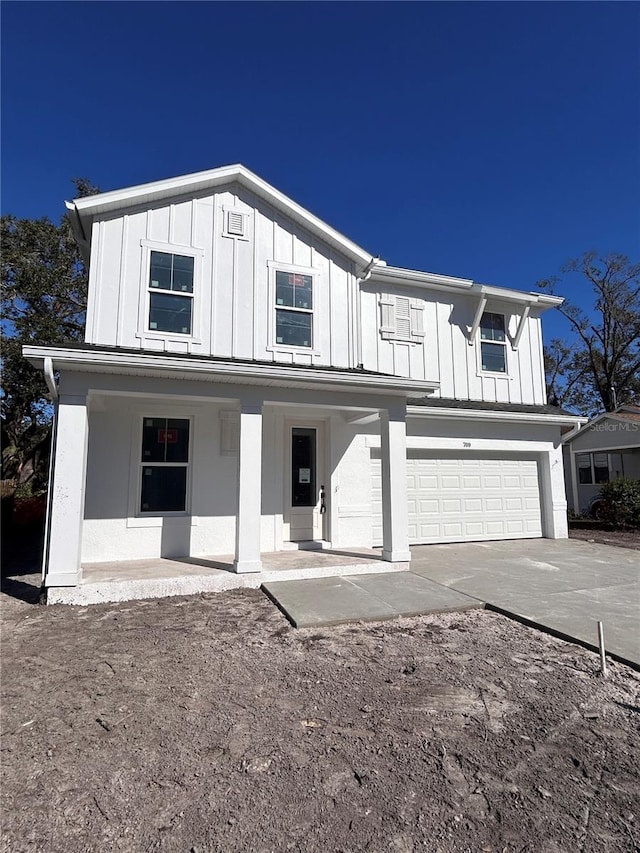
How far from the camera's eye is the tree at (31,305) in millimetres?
15531

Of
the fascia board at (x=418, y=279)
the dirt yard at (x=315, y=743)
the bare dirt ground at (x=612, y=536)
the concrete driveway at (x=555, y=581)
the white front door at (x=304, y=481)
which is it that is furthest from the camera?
the bare dirt ground at (x=612, y=536)

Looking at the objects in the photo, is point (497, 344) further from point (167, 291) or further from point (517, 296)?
point (167, 291)

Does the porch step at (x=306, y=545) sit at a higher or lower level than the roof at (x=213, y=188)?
lower

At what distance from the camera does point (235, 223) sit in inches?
311

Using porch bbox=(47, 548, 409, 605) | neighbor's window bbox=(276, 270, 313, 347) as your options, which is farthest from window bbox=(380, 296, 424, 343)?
porch bbox=(47, 548, 409, 605)

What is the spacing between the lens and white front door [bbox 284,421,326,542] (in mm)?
8086

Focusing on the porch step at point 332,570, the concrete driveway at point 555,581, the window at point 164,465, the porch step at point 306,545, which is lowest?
the concrete driveway at point 555,581

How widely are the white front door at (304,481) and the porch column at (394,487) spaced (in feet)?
5.60

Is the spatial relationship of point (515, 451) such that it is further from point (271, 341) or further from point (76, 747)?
point (76, 747)

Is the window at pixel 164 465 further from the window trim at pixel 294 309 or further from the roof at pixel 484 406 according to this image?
the roof at pixel 484 406

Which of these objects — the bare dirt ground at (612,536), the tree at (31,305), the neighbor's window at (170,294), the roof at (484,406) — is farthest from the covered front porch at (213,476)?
the tree at (31,305)

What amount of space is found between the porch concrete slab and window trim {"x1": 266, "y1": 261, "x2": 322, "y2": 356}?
3.92m

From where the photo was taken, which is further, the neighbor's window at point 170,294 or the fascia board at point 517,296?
the fascia board at point 517,296

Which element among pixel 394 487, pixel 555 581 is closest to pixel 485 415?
pixel 394 487
